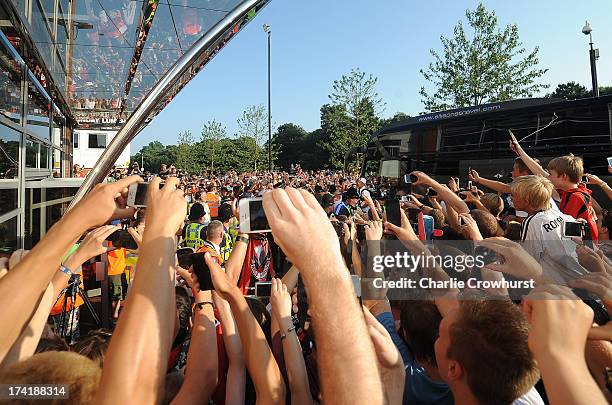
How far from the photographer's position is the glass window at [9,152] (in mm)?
2881

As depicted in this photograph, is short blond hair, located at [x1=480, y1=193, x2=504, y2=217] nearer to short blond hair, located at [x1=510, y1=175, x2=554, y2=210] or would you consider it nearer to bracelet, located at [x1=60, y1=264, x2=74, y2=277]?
short blond hair, located at [x1=510, y1=175, x2=554, y2=210]

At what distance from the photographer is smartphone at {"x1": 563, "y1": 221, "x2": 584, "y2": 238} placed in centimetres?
278

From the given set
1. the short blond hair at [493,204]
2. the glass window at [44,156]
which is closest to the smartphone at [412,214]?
the short blond hair at [493,204]

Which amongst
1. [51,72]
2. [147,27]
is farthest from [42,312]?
[51,72]

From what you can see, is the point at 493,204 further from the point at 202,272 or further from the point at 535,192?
the point at 202,272

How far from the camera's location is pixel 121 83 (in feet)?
15.1

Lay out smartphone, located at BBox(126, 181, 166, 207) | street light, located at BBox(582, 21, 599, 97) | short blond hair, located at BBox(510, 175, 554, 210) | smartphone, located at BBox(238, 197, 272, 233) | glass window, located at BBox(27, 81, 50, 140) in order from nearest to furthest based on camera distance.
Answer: smartphone, located at BBox(126, 181, 166, 207) < smartphone, located at BBox(238, 197, 272, 233) < short blond hair, located at BBox(510, 175, 554, 210) < glass window, located at BBox(27, 81, 50, 140) < street light, located at BBox(582, 21, 599, 97)

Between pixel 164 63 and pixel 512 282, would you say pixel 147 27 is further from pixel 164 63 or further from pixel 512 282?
pixel 512 282

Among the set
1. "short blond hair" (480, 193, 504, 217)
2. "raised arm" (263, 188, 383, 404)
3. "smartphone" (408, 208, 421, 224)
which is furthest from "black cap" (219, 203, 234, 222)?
"raised arm" (263, 188, 383, 404)

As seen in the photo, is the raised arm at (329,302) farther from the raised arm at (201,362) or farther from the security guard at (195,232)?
the security guard at (195,232)

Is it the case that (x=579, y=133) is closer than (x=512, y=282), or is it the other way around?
(x=512, y=282)

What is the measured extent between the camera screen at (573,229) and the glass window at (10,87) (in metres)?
4.19

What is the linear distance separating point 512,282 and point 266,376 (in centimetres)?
134

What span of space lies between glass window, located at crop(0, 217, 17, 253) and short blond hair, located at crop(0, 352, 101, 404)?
217 cm
